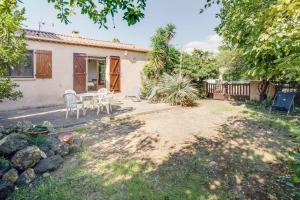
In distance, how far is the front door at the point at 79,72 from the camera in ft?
39.2

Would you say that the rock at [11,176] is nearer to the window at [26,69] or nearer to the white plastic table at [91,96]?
the white plastic table at [91,96]

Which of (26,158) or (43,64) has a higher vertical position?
(43,64)

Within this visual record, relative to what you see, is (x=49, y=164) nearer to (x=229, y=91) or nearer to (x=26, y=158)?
(x=26, y=158)

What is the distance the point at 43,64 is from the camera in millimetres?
10656

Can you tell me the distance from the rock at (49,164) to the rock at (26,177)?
0.12m

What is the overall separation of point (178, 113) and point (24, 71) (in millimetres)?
7115

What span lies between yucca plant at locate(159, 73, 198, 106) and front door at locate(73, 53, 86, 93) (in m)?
4.25

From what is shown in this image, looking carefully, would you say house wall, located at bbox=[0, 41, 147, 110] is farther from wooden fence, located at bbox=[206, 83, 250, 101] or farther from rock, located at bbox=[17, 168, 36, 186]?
rock, located at bbox=[17, 168, 36, 186]

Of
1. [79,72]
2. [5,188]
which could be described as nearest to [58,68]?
[79,72]

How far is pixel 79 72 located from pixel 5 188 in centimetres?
911

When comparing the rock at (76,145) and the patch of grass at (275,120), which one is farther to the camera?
the patch of grass at (275,120)

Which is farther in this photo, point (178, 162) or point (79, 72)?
point (79, 72)

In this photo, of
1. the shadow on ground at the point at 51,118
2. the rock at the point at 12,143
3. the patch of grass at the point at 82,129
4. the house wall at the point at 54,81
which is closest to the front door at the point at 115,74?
the house wall at the point at 54,81

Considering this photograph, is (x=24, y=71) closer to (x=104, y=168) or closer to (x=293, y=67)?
(x=104, y=168)
